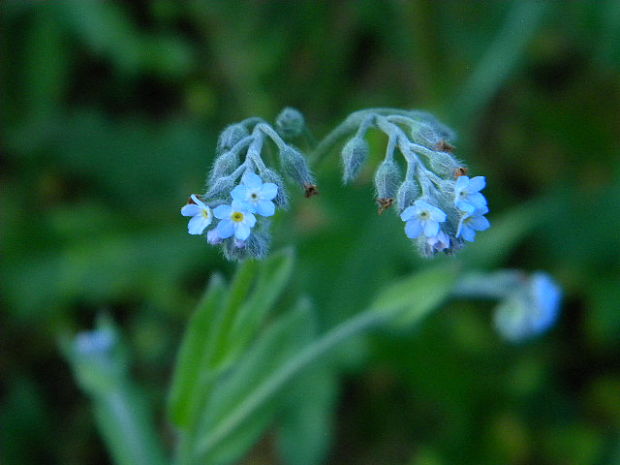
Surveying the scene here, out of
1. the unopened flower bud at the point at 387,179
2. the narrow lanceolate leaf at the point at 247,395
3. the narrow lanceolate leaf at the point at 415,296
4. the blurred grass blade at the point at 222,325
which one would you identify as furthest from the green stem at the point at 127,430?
the unopened flower bud at the point at 387,179

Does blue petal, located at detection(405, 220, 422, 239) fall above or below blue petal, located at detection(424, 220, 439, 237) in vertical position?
above

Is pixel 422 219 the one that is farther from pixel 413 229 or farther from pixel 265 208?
pixel 265 208

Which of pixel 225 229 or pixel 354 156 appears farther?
pixel 354 156

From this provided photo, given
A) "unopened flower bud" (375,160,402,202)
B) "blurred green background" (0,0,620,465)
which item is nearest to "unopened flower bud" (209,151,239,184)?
"unopened flower bud" (375,160,402,202)

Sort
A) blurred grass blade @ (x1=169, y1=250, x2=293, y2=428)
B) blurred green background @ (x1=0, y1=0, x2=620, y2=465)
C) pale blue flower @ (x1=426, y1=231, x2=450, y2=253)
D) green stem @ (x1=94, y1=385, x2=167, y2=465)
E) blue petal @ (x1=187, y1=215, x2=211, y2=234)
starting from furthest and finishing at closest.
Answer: blurred green background @ (x1=0, y1=0, x2=620, y2=465) → green stem @ (x1=94, y1=385, x2=167, y2=465) → blurred grass blade @ (x1=169, y1=250, x2=293, y2=428) → pale blue flower @ (x1=426, y1=231, x2=450, y2=253) → blue petal @ (x1=187, y1=215, x2=211, y2=234)

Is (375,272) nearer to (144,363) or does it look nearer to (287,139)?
(144,363)

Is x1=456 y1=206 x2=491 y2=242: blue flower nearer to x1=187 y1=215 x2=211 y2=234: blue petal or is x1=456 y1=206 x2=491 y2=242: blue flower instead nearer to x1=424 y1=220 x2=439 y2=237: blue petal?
x1=424 y1=220 x2=439 y2=237: blue petal

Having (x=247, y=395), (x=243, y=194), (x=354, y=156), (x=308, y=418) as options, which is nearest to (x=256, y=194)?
(x=243, y=194)
